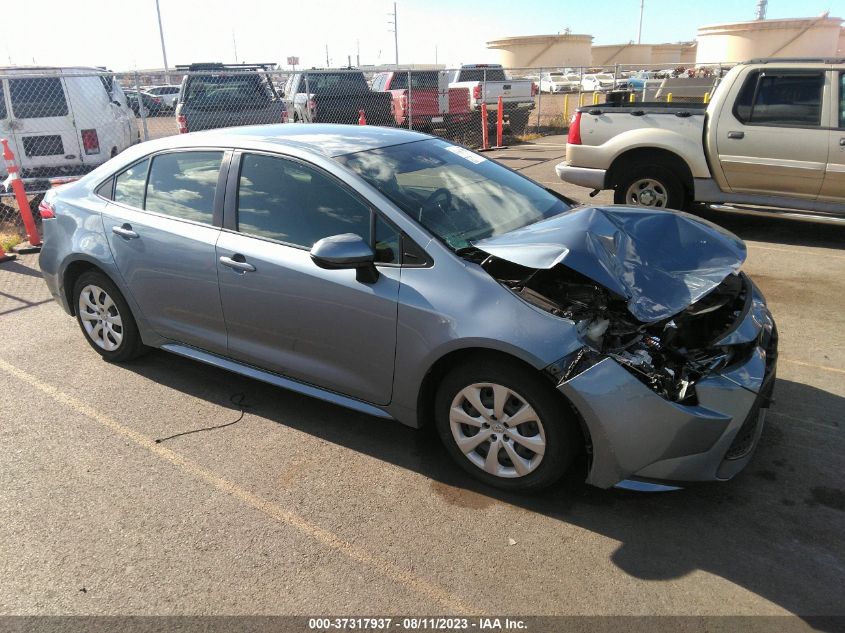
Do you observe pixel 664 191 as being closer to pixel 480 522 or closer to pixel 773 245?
pixel 773 245

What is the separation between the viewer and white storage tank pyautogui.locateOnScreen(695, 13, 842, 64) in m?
53.0

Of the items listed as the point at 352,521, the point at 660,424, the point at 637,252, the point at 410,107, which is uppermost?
the point at 410,107

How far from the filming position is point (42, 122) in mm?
9586

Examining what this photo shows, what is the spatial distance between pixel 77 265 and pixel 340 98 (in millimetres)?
11151

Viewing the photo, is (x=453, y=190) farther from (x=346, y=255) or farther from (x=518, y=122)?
(x=518, y=122)

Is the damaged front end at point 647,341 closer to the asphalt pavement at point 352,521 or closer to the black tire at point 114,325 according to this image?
the asphalt pavement at point 352,521

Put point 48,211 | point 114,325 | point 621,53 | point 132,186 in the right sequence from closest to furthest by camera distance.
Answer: point 132,186 < point 114,325 < point 48,211 < point 621,53

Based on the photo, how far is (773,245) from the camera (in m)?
7.45

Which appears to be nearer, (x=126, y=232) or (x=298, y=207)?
(x=298, y=207)

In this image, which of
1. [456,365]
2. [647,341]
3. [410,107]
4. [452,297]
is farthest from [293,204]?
[410,107]

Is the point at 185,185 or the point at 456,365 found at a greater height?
the point at 185,185

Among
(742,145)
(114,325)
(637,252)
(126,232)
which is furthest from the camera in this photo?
(742,145)

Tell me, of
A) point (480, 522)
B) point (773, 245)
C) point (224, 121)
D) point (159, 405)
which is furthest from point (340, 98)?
point (480, 522)

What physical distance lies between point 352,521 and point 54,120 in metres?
9.22
